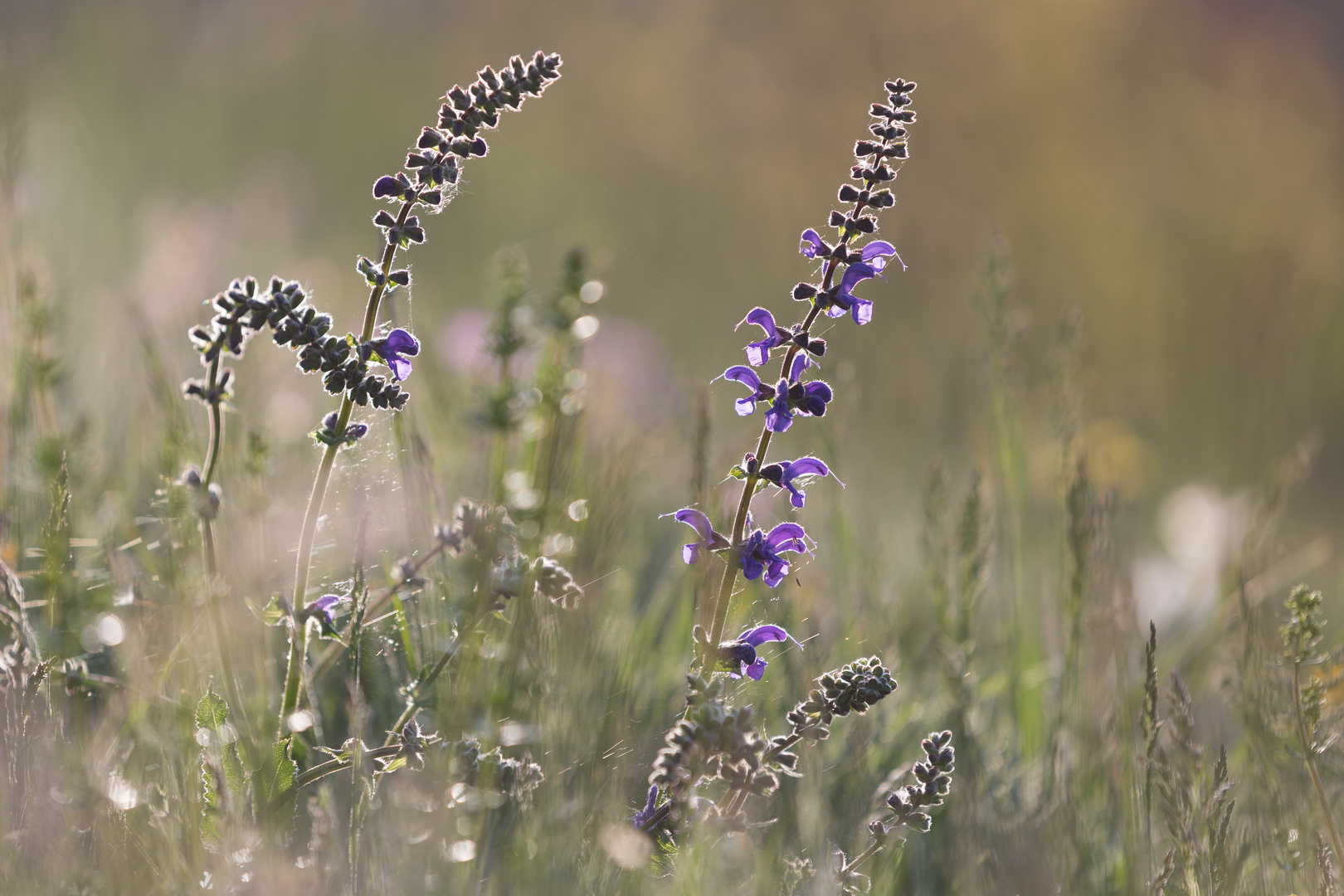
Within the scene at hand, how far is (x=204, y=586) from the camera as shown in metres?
1.51

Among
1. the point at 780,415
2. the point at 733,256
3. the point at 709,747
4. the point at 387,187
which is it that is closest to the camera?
the point at 709,747

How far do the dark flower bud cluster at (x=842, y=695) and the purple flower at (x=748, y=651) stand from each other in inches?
4.0

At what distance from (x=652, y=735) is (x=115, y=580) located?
3.66 ft

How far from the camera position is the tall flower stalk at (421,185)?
4.79 ft

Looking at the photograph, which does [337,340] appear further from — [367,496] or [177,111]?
[177,111]

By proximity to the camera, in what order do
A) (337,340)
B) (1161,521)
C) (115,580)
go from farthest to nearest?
(1161,521), (115,580), (337,340)

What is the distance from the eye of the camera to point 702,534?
1.53 metres

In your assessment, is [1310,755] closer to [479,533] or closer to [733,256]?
[479,533]

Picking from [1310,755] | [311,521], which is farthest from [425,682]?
[1310,755]

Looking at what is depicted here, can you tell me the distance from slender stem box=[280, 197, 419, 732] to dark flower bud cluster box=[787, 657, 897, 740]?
2.42ft

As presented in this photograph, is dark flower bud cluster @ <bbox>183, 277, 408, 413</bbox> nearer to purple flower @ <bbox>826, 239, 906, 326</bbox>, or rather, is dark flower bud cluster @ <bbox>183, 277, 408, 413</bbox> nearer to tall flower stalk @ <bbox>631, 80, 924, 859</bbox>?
tall flower stalk @ <bbox>631, 80, 924, 859</bbox>

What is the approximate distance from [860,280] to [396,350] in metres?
0.71

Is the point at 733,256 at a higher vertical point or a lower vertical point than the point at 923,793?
higher

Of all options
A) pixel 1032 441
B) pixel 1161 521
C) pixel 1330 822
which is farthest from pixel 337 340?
pixel 1032 441
